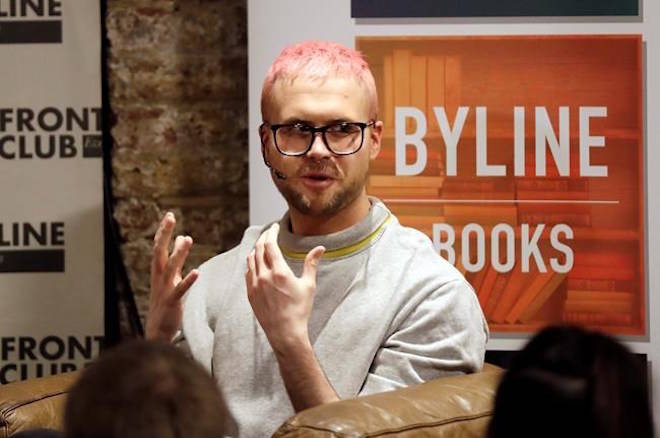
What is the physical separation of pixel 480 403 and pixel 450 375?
0.66ft

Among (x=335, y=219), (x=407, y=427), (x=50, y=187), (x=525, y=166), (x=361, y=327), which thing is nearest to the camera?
(x=407, y=427)

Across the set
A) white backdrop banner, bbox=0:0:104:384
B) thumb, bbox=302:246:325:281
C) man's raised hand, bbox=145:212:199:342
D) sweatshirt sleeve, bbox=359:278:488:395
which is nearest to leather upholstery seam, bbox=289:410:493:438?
sweatshirt sleeve, bbox=359:278:488:395

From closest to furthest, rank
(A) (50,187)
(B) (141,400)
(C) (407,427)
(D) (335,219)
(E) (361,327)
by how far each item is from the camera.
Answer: (B) (141,400) < (C) (407,427) < (E) (361,327) < (D) (335,219) < (A) (50,187)

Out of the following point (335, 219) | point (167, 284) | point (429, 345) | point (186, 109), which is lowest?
point (429, 345)

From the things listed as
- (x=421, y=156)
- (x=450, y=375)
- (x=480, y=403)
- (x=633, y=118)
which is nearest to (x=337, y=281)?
(x=450, y=375)

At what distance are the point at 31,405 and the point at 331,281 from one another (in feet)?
2.07

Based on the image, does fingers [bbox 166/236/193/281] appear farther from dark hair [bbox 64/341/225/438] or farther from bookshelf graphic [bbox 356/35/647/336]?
dark hair [bbox 64/341/225/438]

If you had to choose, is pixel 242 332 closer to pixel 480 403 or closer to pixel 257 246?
pixel 257 246

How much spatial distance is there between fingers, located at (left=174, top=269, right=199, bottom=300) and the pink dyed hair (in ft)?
1.19

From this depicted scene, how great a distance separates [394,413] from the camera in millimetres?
1734

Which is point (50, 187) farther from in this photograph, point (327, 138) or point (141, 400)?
point (141, 400)

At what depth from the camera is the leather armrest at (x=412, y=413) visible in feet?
5.45

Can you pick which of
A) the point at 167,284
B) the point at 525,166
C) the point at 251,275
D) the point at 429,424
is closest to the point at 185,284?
the point at 167,284

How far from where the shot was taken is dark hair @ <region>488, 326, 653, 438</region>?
3.30 feet
